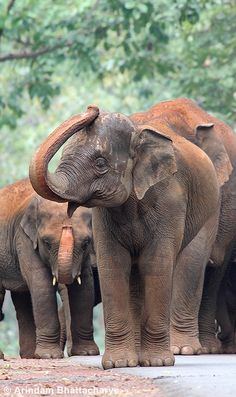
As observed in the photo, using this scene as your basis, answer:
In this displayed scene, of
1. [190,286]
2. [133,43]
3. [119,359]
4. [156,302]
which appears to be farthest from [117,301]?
[133,43]

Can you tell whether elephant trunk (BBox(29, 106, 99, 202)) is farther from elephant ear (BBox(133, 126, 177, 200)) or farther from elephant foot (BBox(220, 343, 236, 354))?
elephant foot (BBox(220, 343, 236, 354))

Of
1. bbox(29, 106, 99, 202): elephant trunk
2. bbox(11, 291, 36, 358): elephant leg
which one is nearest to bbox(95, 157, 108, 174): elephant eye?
bbox(29, 106, 99, 202): elephant trunk

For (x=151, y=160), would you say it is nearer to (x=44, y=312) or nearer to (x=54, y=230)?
(x=54, y=230)

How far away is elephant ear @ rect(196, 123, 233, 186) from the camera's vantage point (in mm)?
15734

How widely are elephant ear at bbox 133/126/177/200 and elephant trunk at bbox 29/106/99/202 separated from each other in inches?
28.2

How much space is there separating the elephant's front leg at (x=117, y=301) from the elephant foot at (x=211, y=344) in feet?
9.79

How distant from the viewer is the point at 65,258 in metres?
14.7

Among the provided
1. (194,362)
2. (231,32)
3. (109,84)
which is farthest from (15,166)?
(194,362)

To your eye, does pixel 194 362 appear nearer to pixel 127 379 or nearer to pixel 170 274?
pixel 170 274

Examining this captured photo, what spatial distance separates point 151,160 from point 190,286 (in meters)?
2.79

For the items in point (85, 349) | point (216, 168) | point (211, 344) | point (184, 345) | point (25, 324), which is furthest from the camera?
point (25, 324)

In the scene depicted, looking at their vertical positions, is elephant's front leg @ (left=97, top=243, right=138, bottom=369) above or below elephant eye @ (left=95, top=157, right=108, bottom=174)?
below

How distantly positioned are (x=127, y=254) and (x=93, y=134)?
1.12 metres

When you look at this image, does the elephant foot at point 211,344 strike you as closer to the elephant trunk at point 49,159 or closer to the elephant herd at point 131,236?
the elephant herd at point 131,236
